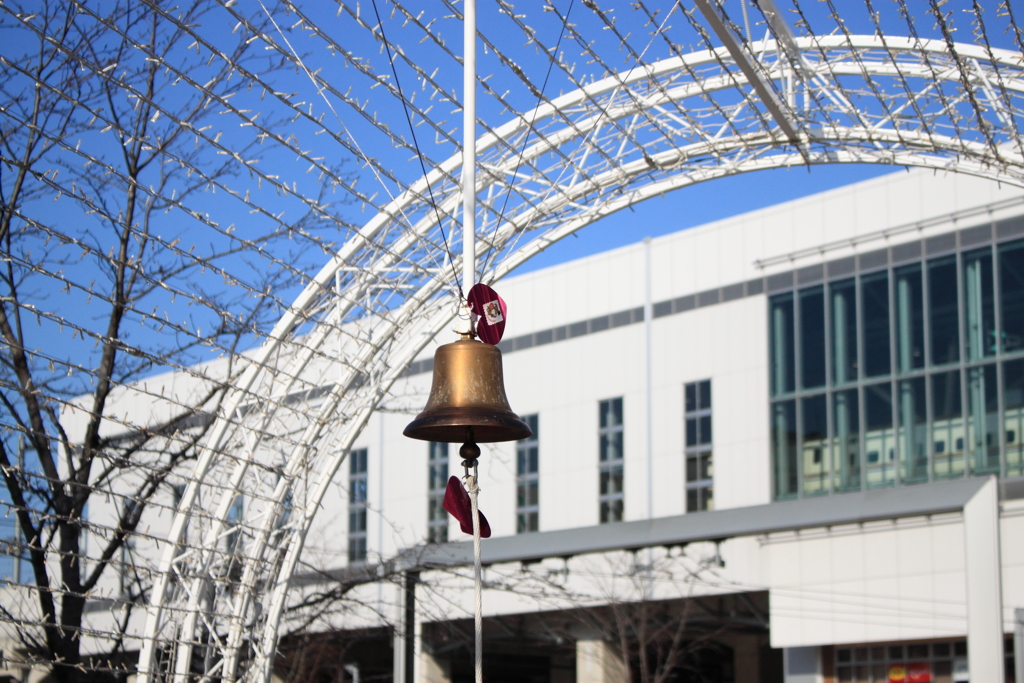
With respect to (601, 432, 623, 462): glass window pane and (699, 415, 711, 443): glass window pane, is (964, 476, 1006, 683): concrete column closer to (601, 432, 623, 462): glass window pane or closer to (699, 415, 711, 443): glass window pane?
(699, 415, 711, 443): glass window pane

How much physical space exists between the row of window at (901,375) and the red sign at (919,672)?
3713mm

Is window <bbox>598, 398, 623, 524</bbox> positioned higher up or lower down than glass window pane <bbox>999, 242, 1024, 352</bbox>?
lower down

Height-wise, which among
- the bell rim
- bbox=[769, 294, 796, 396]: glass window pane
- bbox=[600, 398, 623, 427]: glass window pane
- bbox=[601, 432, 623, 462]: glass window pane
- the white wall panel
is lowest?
the white wall panel

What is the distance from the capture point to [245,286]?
11852mm

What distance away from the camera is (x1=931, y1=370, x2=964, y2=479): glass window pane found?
2495 cm

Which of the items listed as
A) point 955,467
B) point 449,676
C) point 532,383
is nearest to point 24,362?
point 955,467

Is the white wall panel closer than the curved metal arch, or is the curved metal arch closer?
the curved metal arch

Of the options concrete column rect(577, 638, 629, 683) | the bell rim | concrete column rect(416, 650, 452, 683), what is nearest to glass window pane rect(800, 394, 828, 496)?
concrete column rect(577, 638, 629, 683)

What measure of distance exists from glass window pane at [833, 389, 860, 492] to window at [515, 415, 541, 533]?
8666 millimetres

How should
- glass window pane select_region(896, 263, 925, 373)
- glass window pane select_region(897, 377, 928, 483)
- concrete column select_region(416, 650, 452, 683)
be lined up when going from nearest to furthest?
glass window pane select_region(897, 377, 928, 483) → glass window pane select_region(896, 263, 925, 373) → concrete column select_region(416, 650, 452, 683)

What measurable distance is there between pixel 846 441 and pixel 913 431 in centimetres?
159

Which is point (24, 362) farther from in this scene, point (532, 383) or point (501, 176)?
point (532, 383)

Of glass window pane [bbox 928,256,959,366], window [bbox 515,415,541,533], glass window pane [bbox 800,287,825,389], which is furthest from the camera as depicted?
window [bbox 515,415,541,533]

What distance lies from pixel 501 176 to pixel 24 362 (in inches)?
219
